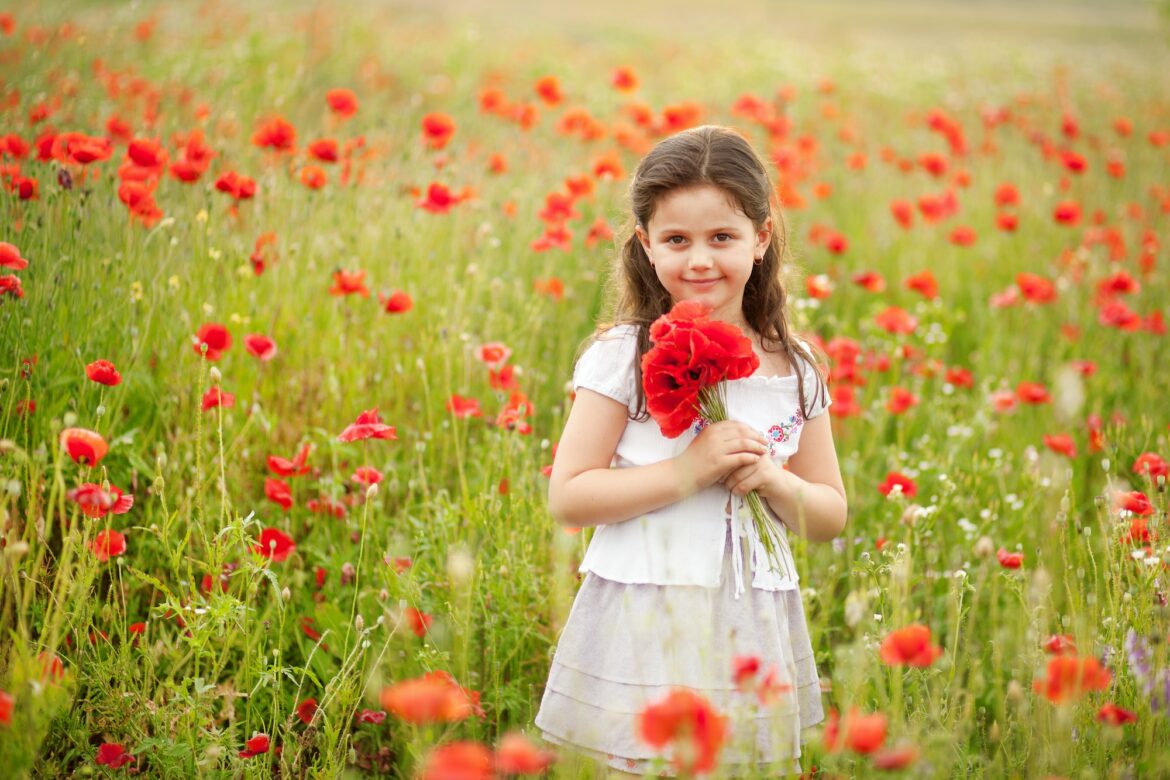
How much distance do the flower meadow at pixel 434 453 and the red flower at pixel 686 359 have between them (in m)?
0.35

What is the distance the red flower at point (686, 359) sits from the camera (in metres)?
1.63

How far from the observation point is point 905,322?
3625 mm

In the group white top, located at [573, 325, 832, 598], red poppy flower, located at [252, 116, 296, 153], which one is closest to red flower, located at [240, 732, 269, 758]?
white top, located at [573, 325, 832, 598]

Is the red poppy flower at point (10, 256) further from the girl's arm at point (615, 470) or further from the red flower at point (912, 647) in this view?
the red flower at point (912, 647)

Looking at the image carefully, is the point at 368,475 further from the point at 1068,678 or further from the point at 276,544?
the point at 1068,678

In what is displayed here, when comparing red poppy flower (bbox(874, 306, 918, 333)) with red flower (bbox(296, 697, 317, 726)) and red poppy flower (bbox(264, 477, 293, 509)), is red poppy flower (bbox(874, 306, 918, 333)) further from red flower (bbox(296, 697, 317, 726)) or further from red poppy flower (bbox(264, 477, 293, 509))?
red flower (bbox(296, 697, 317, 726))

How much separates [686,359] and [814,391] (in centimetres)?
50

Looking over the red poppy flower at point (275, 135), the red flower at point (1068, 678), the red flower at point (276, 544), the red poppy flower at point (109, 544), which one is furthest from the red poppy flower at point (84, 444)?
the red poppy flower at point (275, 135)

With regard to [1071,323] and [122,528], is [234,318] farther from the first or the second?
[1071,323]

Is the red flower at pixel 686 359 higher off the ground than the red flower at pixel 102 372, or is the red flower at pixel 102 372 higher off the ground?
the red flower at pixel 686 359

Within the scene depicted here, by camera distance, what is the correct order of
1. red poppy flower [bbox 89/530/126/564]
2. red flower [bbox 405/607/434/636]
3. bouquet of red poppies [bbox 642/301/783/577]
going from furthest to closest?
red flower [bbox 405/607/434/636]
red poppy flower [bbox 89/530/126/564]
bouquet of red poppies [bbox 642/301/783/577]

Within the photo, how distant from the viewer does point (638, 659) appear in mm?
1775

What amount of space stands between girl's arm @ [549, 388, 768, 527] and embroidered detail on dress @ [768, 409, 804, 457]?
12 centimetres

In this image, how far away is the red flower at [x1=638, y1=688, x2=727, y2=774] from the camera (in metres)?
1.15
